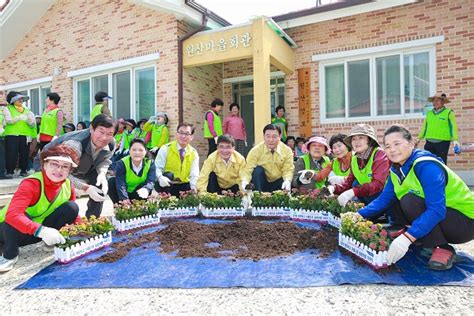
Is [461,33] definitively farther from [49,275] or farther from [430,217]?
[49,275]

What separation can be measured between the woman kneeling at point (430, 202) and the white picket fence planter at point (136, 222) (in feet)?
8.15

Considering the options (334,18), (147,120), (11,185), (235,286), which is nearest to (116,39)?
(147,120)

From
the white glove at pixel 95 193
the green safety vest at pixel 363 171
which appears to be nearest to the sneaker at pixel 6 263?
the white glove at pixel 95 193

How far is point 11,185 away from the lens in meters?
5.82

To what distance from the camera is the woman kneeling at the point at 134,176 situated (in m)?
4.23

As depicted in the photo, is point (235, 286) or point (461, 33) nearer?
point (235, 286)

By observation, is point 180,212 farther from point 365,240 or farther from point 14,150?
point 14,150

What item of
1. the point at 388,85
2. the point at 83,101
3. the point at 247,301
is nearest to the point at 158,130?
the point at 83,101

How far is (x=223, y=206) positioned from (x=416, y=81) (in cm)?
540

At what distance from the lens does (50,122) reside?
7227 mm

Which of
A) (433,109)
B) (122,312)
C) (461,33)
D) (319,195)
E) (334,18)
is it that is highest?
(334,18)

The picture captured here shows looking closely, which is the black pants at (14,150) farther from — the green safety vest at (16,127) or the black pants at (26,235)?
the black pants at (26,235)

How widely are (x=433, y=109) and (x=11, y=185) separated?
7.47 m

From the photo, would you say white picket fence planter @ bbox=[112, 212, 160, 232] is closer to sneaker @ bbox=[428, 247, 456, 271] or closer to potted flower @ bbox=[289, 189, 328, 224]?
potted flower @ bbox=[289, 189, 328, 224]
